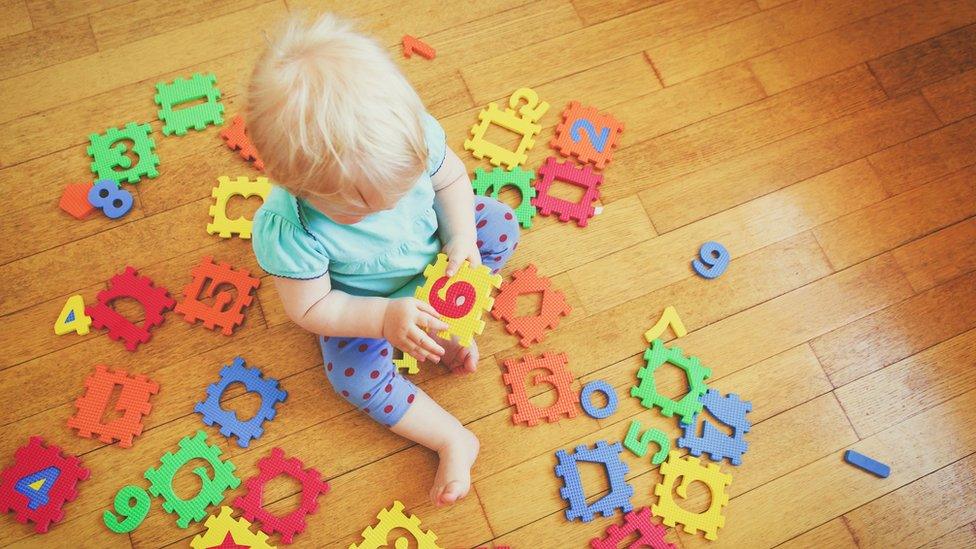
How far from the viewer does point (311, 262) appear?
2.99ft

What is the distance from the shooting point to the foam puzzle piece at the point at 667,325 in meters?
1.26

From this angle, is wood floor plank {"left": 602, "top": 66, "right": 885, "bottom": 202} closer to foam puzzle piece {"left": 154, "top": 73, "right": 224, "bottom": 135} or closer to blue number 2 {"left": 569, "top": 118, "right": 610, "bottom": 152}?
blue number 2 {"left": 569, "top": 118, "right": 610, "bottom": 152}

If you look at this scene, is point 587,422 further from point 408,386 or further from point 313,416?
point 313,416

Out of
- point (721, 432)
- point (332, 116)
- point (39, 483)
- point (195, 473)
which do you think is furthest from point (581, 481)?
point (39, 483)

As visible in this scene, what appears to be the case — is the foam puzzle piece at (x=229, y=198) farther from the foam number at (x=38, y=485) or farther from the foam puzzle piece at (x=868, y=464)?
the foam puzzle piece at (x=868, y=464)

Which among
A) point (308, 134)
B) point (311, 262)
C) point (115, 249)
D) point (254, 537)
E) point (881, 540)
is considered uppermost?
point (308, 134)

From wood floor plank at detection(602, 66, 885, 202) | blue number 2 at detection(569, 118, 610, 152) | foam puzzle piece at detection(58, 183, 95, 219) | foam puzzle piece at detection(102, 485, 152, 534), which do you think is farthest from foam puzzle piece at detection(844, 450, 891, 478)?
foam puzzle piece at detection(58, 183, 95, 219)

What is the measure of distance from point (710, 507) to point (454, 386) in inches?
18.4

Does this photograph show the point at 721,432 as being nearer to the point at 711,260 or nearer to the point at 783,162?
the point at 711,260

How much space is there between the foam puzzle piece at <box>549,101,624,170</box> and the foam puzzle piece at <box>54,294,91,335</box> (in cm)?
90

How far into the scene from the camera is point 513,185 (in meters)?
1.35

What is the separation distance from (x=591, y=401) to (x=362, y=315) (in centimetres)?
46

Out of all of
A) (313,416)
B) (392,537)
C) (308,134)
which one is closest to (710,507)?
(392,537)

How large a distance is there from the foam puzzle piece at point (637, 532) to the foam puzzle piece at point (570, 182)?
0.53 metres
